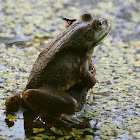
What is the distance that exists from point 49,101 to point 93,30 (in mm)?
894

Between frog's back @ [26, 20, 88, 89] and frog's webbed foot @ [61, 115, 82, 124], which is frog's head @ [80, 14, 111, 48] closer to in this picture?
frog's back @ [26, 20, 88, 89]

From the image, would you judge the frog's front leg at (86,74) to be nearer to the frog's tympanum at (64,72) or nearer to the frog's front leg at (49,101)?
the frog's tympanum at (64,72)

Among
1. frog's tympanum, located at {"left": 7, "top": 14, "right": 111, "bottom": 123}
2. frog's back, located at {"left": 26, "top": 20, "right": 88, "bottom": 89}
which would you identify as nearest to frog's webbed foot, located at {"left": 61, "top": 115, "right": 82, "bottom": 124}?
frog's tympanum, located at {"left": 7, "top": 14, "right": 111, "bottom": 123}

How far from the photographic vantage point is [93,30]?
11.0 ft

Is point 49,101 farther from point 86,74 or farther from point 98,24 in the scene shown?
point 98,24

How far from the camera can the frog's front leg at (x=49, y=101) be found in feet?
9.80

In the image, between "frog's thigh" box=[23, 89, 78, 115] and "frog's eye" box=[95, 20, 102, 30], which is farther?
"frog's eye" box=[95, 20, 102, 30]

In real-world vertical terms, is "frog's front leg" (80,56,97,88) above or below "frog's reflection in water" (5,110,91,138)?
above

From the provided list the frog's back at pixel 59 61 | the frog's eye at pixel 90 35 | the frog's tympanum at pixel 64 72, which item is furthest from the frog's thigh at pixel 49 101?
the frog's eye at pixel 90 35

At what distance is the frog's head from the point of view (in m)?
3.32

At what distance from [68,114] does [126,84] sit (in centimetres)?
129

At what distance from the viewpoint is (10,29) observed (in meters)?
6.04

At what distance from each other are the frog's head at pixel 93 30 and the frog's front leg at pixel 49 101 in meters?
0.63

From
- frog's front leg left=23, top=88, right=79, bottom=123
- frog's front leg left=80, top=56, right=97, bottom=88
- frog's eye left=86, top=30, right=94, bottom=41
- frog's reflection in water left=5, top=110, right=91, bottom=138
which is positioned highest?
frog's eye left=86, top=30, right=94, bottom=41
